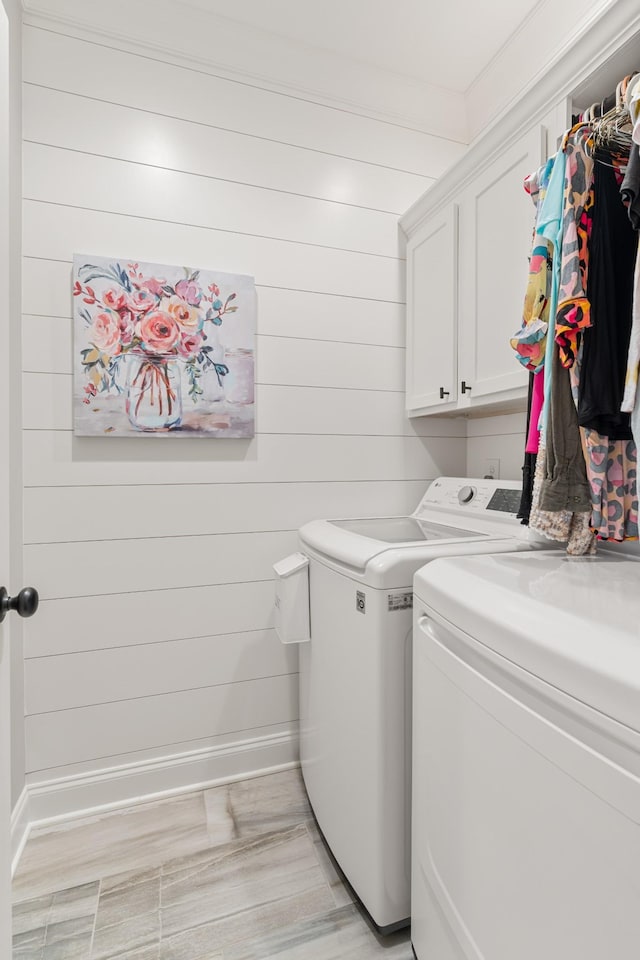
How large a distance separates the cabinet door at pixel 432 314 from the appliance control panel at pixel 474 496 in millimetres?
313

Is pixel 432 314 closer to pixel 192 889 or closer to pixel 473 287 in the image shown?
pixel 473 287

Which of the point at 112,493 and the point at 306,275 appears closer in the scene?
the point at 112,493

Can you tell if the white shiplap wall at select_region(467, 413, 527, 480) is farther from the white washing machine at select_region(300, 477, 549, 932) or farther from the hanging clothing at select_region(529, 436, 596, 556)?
the hanging clothing at select_region(529, 436, 596, 556)

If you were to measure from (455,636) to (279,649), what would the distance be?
1.19 metres

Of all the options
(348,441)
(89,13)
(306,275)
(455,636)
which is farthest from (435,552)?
(89,13)

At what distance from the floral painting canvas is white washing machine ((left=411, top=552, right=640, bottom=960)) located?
1.07m

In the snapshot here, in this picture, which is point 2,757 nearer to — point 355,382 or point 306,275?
point 355,382

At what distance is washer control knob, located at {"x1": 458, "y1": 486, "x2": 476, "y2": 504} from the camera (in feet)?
5.98

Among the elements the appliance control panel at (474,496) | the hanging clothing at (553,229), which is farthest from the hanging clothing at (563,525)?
the appliance control panel at (474,496)

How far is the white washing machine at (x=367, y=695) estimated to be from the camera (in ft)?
3.88

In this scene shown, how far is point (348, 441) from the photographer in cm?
204

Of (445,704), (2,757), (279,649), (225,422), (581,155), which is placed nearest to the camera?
(2,757)

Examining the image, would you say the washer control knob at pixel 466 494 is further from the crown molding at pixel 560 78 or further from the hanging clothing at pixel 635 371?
the crown molding at pixel 560 78

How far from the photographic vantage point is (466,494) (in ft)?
6.03
